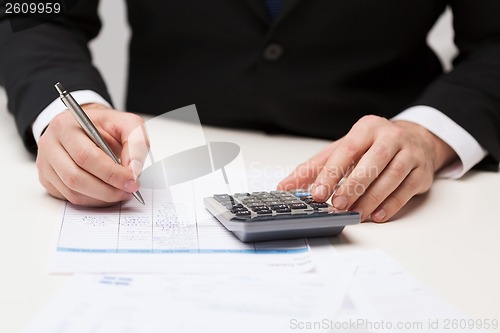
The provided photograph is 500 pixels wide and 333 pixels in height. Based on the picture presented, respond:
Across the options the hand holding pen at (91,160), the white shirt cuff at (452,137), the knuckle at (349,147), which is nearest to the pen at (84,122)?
the hand holding pen at (91,160)

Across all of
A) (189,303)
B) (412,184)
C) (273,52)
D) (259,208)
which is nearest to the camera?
(189,303)

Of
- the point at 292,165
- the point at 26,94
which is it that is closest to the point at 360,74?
the point at 292,165

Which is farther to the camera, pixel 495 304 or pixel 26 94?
pixel 26 94

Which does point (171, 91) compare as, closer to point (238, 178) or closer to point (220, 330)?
point (238, 178)

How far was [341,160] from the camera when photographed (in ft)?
2.06

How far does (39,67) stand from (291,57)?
1.22 ft

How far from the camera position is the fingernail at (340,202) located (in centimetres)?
58

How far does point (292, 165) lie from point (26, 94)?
1.13ft

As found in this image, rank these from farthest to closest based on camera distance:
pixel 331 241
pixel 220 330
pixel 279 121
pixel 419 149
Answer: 1. pixel 279 121
2. pixel 419 149
3. pixel 331 241
4. pixel 220 330

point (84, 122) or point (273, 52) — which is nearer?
point (84, 122)

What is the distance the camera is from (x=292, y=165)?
77 cm

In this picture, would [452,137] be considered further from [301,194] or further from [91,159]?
[91,159]

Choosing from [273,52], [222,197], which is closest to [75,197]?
[222,197]

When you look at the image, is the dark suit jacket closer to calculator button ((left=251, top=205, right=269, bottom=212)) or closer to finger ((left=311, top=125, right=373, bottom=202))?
finger ((left=311, top=125, right=373, bottom=202))
